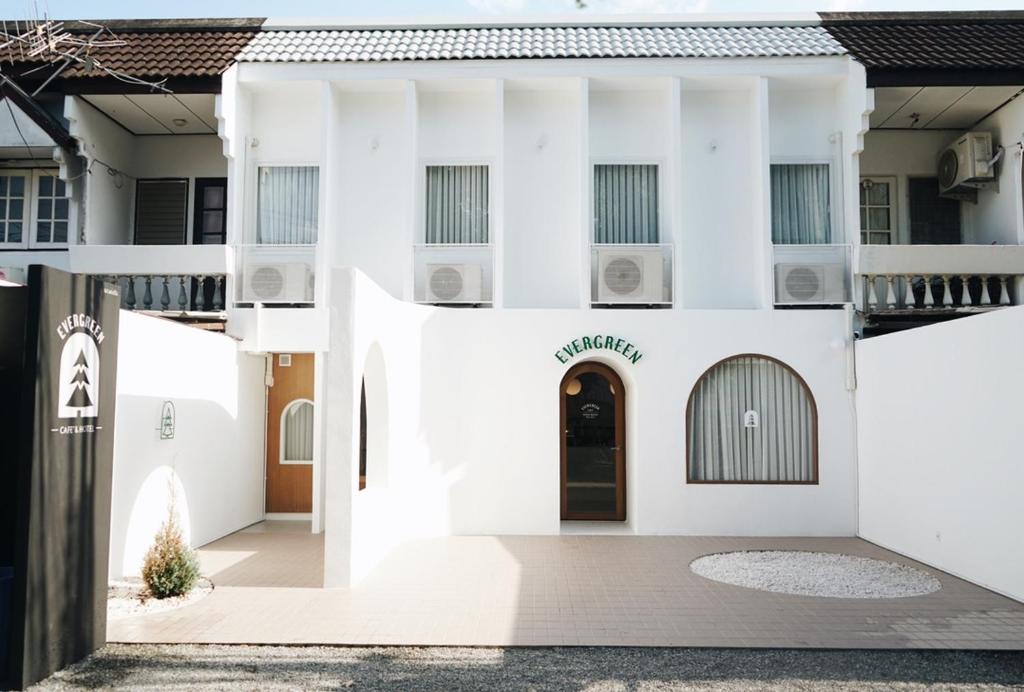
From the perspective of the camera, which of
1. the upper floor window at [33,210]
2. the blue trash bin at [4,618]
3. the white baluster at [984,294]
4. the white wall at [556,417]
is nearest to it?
the blue trash bin at [4,618]

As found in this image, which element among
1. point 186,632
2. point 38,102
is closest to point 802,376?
point 186,632

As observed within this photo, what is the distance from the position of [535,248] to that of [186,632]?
23.8 ft

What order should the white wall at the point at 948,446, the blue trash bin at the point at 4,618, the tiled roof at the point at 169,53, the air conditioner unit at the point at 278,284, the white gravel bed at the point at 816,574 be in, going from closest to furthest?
the blue trash bin at the point at 4,618
the white wall at the point at 948,446
the white gravel bed at the point at 816,574
the tiled roof at the point at 169,53
the air conditioner unit at the point at 278,284

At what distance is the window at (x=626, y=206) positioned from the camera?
11680 mm

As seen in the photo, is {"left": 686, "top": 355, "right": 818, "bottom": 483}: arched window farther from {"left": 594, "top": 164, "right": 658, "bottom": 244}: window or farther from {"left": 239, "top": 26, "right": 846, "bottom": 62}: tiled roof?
{"left": 239, "top": 26, "right": 846, "bottom": 62}: tiled roof

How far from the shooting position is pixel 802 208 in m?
11.6

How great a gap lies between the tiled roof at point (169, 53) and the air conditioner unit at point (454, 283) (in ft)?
14.1

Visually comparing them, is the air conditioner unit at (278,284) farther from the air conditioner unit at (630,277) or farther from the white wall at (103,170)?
the air conditioner unit at (630,277)

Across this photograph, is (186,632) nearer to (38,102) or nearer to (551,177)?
(551,177)

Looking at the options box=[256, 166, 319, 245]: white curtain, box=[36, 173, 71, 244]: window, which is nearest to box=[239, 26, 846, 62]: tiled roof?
box=[256, 166, 319, 245]: white curtain

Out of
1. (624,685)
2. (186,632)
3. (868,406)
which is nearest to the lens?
(624,685)

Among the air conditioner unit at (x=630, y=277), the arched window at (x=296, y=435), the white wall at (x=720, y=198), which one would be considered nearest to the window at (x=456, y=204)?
the air conditioner unit at (x=630, y=277)

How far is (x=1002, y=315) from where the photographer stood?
747 cm

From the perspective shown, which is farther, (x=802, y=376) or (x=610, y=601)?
(x=802, y=376)
